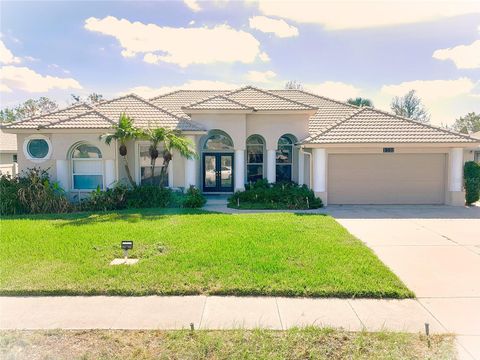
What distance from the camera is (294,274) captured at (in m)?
6.21

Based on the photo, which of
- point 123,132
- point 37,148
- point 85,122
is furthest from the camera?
point 37,148

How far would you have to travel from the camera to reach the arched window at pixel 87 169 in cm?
1547

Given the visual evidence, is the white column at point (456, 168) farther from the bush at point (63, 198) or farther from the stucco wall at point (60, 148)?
the stucco wall at point (60, 148)

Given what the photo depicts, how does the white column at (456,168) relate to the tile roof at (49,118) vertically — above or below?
below

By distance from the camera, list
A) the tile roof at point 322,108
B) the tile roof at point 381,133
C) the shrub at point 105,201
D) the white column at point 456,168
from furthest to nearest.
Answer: the tile roof at point 322,108
the white column at point 456,168
the tile roof at point 381,133
the shrub at point 105,201

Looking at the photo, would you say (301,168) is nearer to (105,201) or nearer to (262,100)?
(262,100)

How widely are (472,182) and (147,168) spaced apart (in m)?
15.6

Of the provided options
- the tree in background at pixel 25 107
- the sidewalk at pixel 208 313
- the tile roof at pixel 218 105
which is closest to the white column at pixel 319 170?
the tile roof at pixel 218 105

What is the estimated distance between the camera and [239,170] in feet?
55.0

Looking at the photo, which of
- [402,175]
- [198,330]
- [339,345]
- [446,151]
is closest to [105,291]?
[198,330]

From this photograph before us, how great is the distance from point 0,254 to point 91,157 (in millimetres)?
8561

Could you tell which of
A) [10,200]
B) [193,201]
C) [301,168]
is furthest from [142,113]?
[301,168]

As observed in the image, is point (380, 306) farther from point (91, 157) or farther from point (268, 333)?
point (91, 157)

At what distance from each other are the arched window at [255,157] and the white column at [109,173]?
7.18m
